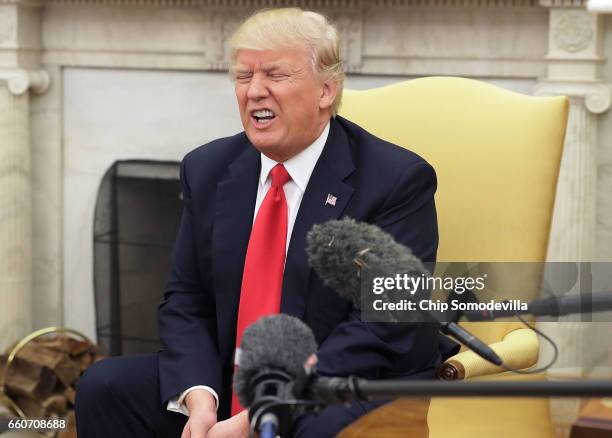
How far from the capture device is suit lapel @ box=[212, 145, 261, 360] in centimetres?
198

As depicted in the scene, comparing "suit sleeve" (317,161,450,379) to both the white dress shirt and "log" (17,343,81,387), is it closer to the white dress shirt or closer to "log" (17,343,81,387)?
the white dress shirt

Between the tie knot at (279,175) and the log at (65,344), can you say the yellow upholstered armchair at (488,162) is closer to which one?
the tie knot at (279,175)

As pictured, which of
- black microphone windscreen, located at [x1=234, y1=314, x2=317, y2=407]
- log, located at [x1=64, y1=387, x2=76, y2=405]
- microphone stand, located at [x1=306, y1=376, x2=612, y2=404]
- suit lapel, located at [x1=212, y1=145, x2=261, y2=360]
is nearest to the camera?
microphone stand, located at [x1=306, y1=376, x2=612, y2=404]

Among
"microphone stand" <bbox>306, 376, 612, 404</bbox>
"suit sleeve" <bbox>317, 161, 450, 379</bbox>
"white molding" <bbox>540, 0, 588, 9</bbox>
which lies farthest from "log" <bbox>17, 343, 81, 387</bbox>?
"microphone stand" <bbox>306, 376, 612, 404</bbox>

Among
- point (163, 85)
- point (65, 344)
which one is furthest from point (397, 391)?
point (163, 85)

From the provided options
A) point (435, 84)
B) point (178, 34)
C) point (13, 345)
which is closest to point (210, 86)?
point (178, 34)

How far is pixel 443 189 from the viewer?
2.20 metres

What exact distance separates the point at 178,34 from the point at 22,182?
744mm

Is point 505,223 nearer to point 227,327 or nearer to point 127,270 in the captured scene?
point 227,327

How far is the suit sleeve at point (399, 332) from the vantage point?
1.77 metres

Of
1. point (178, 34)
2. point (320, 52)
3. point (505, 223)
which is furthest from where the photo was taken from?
point (178, 34)

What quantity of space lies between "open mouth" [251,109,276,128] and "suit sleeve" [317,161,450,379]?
256 millimetres

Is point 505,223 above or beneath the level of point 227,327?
above

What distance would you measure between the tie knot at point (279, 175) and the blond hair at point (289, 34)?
0.19m
